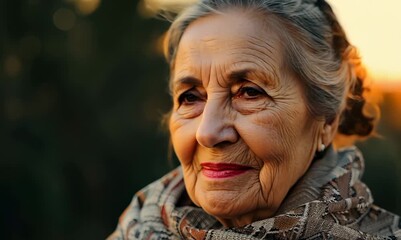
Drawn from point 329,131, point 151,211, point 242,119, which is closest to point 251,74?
point 242,119

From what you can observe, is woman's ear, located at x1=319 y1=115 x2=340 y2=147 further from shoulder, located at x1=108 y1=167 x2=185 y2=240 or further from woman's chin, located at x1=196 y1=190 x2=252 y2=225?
shoulder, located at x1=108 y1=167 x2=185 y2=240

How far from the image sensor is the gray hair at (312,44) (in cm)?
291

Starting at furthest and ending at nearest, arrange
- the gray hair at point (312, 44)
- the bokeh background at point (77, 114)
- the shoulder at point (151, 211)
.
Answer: the bokeh background at point (77, 114) < the shoulder at point (151, 211) < the gray hair at point (312, 44)

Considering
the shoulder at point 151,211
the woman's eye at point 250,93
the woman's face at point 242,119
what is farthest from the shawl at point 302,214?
the woman's eye at point 250,93

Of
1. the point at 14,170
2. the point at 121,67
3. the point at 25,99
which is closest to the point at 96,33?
the point at 121,67

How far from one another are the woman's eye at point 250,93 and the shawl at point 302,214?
416mm

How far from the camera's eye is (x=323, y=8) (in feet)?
Result: 10.1

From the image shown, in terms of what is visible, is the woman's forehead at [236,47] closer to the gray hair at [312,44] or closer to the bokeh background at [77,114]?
the gray hair at [312,44]

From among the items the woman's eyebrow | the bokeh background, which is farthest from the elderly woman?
the bokeh background

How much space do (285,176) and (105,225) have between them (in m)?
5.20

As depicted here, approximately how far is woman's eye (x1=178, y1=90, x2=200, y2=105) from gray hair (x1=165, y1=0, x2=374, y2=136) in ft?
0.81

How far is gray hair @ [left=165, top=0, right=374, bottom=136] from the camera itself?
9.55 ft

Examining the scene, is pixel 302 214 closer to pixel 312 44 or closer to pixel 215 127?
Answer: pixel 215 127

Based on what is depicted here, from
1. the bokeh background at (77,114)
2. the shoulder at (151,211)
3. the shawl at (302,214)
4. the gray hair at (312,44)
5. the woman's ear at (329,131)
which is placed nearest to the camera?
the shawl at (302,214)
